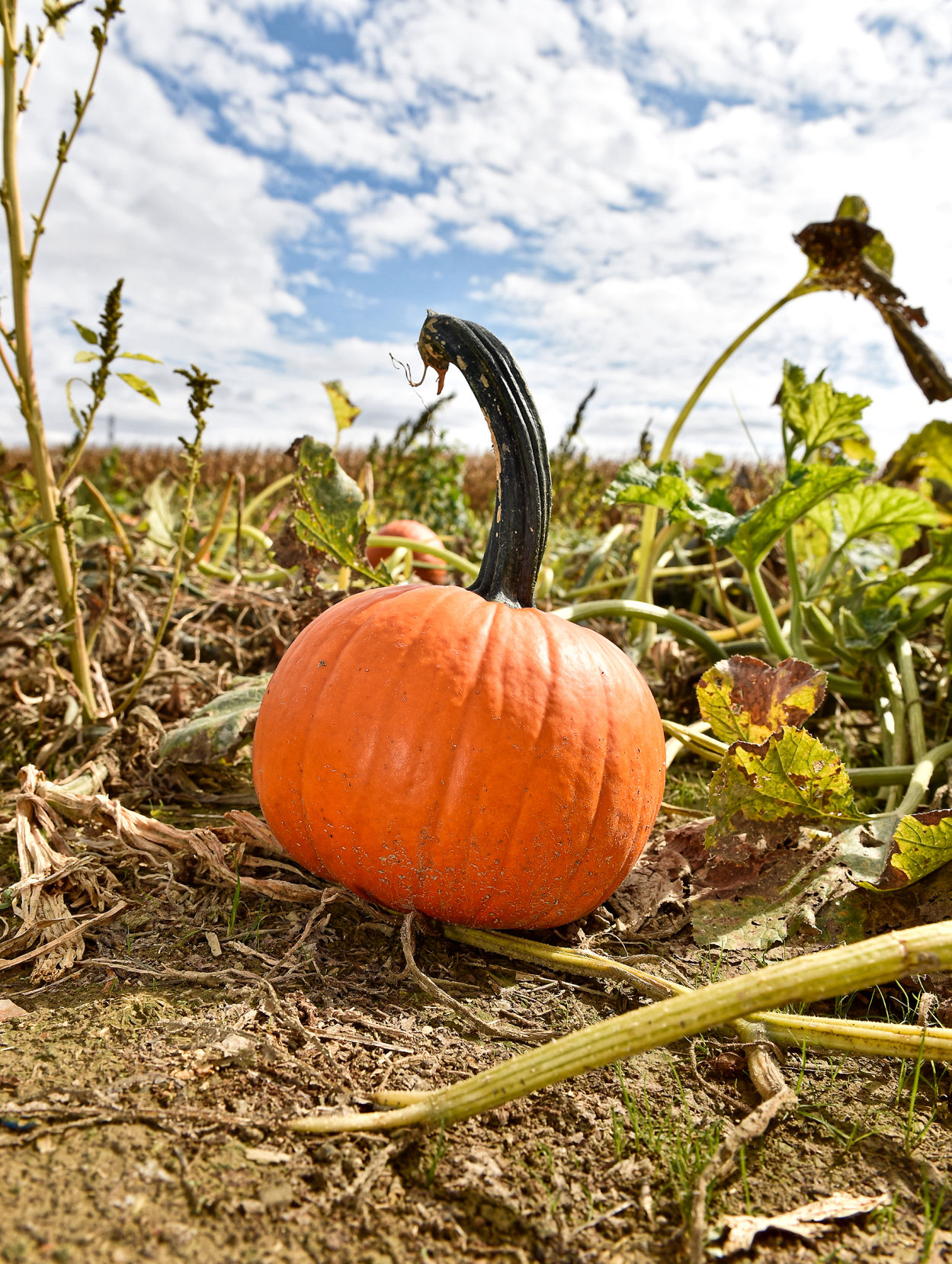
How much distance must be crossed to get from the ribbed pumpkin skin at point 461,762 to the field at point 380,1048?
0.13 metres

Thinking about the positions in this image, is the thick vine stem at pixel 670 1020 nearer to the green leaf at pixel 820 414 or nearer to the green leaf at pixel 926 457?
the green leaf at pixel 820 414

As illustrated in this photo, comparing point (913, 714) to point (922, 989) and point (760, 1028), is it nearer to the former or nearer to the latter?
point (922, 989)

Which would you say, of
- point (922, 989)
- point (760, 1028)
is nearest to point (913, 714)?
point (922, 989)

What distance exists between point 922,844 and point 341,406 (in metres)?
2.17

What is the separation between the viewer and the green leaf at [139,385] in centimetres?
202

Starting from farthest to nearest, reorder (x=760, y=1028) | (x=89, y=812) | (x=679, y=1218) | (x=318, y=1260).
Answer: (x=89, y=812) < (x=760, y=1028) < (x=679, y=1218) < (x=318, y=1260)

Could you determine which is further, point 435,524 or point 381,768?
point 435,524

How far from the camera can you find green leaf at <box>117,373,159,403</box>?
2.02 m

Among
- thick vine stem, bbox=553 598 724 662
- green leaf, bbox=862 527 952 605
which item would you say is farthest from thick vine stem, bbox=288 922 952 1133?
green leaf, bbox=862 527 952 605

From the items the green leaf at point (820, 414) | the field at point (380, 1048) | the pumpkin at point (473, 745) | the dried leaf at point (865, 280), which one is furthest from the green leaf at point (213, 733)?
the dried leaf at point (865, 280)

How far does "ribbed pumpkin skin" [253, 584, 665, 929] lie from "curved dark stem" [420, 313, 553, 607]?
97mm

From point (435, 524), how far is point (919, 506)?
3571 millimetres

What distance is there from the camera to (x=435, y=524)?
19.3 ft

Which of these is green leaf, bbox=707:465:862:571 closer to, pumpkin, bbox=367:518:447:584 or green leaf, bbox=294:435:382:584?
green leaf, bbox=294:435:382:584
